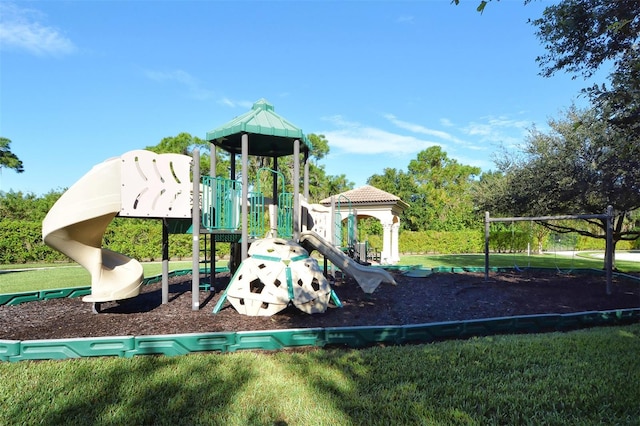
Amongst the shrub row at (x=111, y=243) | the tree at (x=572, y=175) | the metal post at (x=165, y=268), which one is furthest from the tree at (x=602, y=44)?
the shrub row at (x=111, y=243)

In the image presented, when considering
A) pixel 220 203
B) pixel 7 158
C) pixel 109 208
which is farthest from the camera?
pixel 7 158

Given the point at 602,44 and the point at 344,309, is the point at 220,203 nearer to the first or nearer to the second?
the point at 344,309

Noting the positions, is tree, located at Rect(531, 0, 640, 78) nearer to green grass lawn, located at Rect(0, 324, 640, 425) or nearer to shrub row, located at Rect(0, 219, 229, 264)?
green grass lawn, located at Rect(0, 324, 640, 425)

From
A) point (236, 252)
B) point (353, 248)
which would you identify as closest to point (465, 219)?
point (353, 248)

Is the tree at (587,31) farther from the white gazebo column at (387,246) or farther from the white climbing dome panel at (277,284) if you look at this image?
the white gazebo column at (387,246)

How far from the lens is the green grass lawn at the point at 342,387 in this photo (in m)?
3.01

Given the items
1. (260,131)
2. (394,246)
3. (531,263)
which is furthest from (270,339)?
(531,263)

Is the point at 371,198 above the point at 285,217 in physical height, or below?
above

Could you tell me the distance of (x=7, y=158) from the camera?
19.0 metres

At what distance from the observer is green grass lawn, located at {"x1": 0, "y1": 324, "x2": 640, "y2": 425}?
3014 millimetres

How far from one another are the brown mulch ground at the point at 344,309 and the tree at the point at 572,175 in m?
3.29

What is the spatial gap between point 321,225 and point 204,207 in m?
3.66

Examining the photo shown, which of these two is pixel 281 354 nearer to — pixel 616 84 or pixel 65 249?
pixel 65 249

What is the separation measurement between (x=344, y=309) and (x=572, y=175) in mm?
10662
